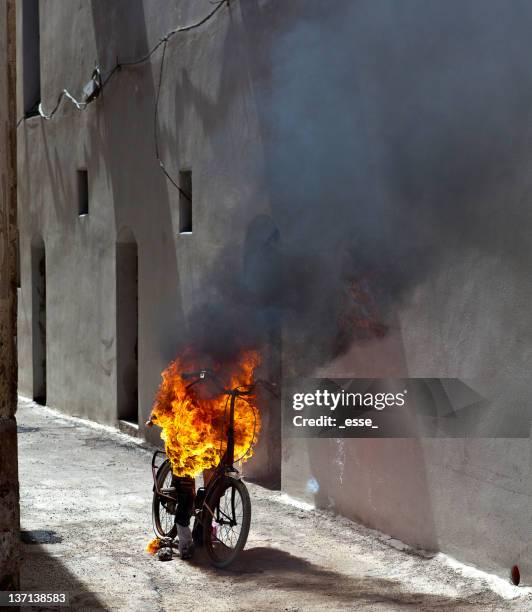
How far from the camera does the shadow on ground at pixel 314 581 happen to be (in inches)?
266

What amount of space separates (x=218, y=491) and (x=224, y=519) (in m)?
0.44

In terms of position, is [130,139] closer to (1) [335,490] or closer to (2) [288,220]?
(2) [288,220]

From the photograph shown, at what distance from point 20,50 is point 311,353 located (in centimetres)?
1114

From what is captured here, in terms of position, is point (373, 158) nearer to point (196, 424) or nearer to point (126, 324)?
point (196, 424)

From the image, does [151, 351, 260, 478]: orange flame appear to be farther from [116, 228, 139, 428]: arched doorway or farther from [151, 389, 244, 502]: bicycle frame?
[116, 228, 139, 428]: arched doorway

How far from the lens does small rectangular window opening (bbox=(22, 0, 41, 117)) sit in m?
17.9

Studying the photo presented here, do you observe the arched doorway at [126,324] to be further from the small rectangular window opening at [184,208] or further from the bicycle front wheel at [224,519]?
the bicycle front wheel at [224,519]

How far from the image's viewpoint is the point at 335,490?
29.5ft

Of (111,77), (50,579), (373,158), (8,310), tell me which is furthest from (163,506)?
(111,77)

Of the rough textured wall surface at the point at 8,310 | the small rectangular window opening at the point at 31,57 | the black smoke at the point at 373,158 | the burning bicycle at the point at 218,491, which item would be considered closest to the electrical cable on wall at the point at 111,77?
the small rectangular window opening at the point at 31,57

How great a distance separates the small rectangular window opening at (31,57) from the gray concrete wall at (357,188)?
156 inches

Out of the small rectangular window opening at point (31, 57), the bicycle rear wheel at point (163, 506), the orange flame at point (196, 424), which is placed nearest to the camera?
the orange flame at point (196, 424)

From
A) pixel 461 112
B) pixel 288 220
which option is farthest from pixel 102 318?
pixel 461 112

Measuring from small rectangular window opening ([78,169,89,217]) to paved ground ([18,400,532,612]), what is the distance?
610 centimetres
